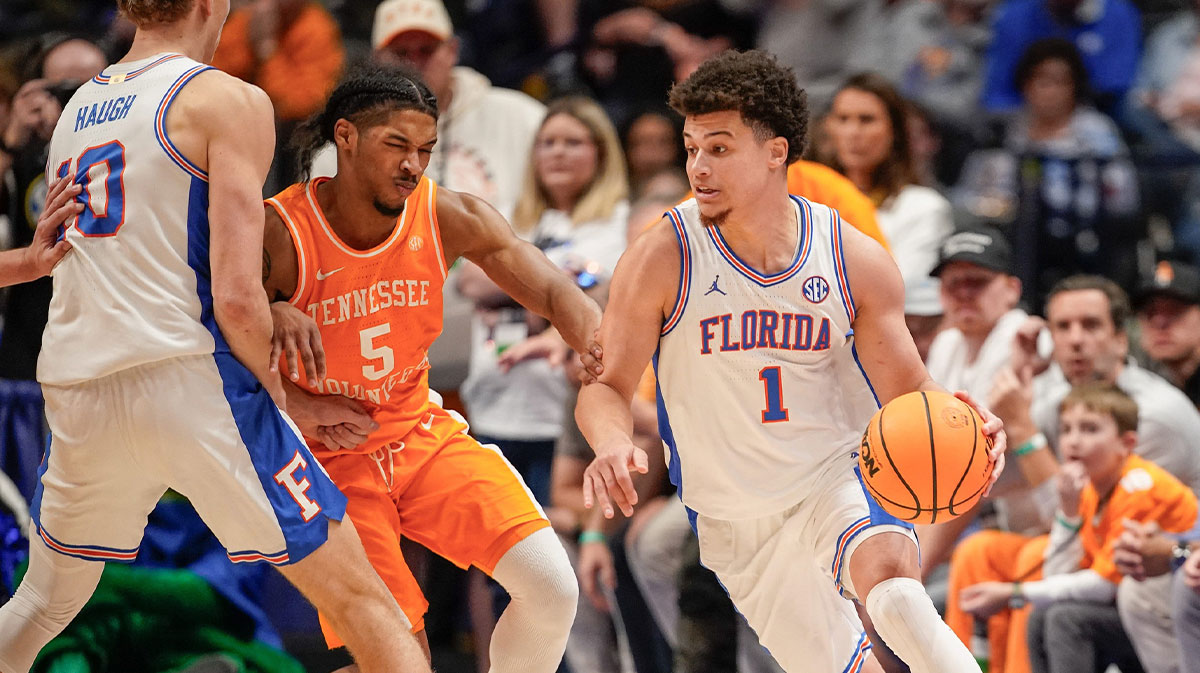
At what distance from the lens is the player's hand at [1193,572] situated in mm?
4750

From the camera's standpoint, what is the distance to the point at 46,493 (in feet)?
12.2

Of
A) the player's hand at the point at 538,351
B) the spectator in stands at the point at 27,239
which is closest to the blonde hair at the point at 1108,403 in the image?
the player's hand at the point at 538,351

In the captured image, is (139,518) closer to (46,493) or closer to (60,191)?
(46,493)

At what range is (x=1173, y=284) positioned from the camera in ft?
19.8

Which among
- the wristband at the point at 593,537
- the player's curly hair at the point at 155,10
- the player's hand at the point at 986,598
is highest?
the player's curly hair at the point at 155,10

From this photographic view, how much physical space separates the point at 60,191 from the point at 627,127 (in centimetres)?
395

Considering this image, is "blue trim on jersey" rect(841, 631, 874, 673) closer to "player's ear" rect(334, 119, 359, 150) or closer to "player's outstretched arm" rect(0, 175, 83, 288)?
"player's ear" rect(334, 119, 359, 150)

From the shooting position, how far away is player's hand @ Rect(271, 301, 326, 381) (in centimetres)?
368

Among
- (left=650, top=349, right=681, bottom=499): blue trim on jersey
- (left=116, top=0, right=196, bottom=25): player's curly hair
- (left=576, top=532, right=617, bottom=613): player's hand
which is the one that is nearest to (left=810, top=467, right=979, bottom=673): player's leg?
(left=650, top=349, right=681, bottom=499): blue trim on jersey

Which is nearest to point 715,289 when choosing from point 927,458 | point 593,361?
point 593,361

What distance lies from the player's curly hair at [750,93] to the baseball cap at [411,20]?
302 centimetres

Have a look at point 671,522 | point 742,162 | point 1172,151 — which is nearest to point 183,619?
point 671,522

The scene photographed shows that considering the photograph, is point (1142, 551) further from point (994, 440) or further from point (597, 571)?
point (597, 571)

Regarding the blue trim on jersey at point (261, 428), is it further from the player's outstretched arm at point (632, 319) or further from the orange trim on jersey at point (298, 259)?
the player's outstretched arm at point (632, 319)
